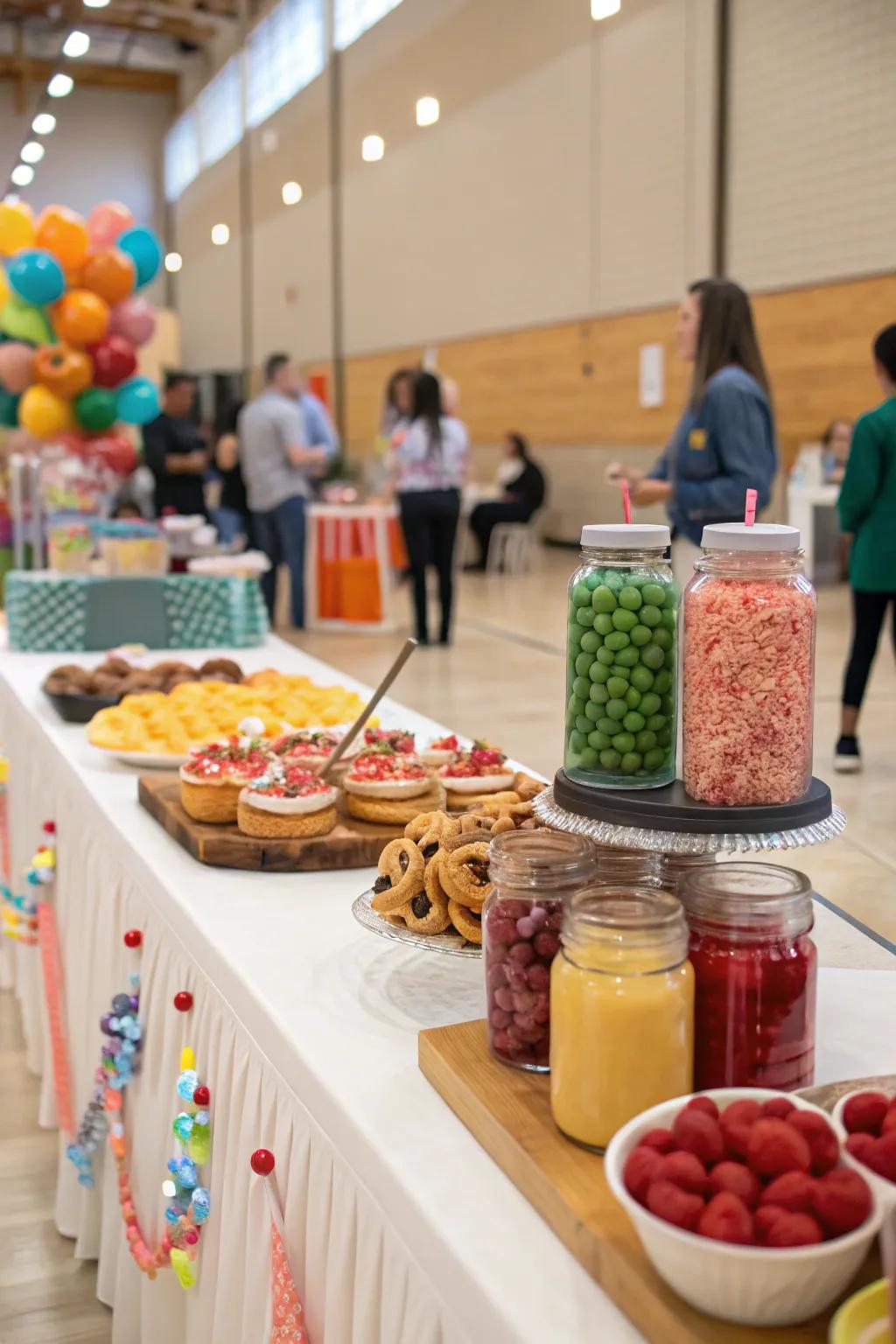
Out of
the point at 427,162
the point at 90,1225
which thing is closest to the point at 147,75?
the point at 427,162

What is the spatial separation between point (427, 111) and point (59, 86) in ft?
29.9

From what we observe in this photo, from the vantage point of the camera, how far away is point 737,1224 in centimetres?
83

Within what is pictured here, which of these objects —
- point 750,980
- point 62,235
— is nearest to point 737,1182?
point 750,980

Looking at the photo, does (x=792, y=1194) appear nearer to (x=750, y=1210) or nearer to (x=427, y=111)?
(x=750, y=1210)

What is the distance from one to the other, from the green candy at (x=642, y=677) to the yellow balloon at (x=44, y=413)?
436cm

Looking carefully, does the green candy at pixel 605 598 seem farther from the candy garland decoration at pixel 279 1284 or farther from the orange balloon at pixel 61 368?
the orange balloon at pixel 61 368

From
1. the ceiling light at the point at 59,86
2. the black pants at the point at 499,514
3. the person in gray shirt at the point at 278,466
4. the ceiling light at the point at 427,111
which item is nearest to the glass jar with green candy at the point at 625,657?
the ceiling light at the point at 59,86

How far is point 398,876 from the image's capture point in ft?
4.84

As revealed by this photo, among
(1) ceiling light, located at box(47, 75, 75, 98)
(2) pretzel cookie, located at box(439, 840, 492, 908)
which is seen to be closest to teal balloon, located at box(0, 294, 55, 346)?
(1) ceiling light, located at box(47, 75, 75, 98)

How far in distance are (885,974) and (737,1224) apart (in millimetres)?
701

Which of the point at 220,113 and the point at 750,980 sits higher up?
the point at 220,113

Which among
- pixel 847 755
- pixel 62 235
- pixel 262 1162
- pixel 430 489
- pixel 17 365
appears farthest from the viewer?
pixel 430 489

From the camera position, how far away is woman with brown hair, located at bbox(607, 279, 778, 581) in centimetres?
419

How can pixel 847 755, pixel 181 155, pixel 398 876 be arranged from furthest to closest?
pixel 181 155, pixel 847 755, pixel 398 876
